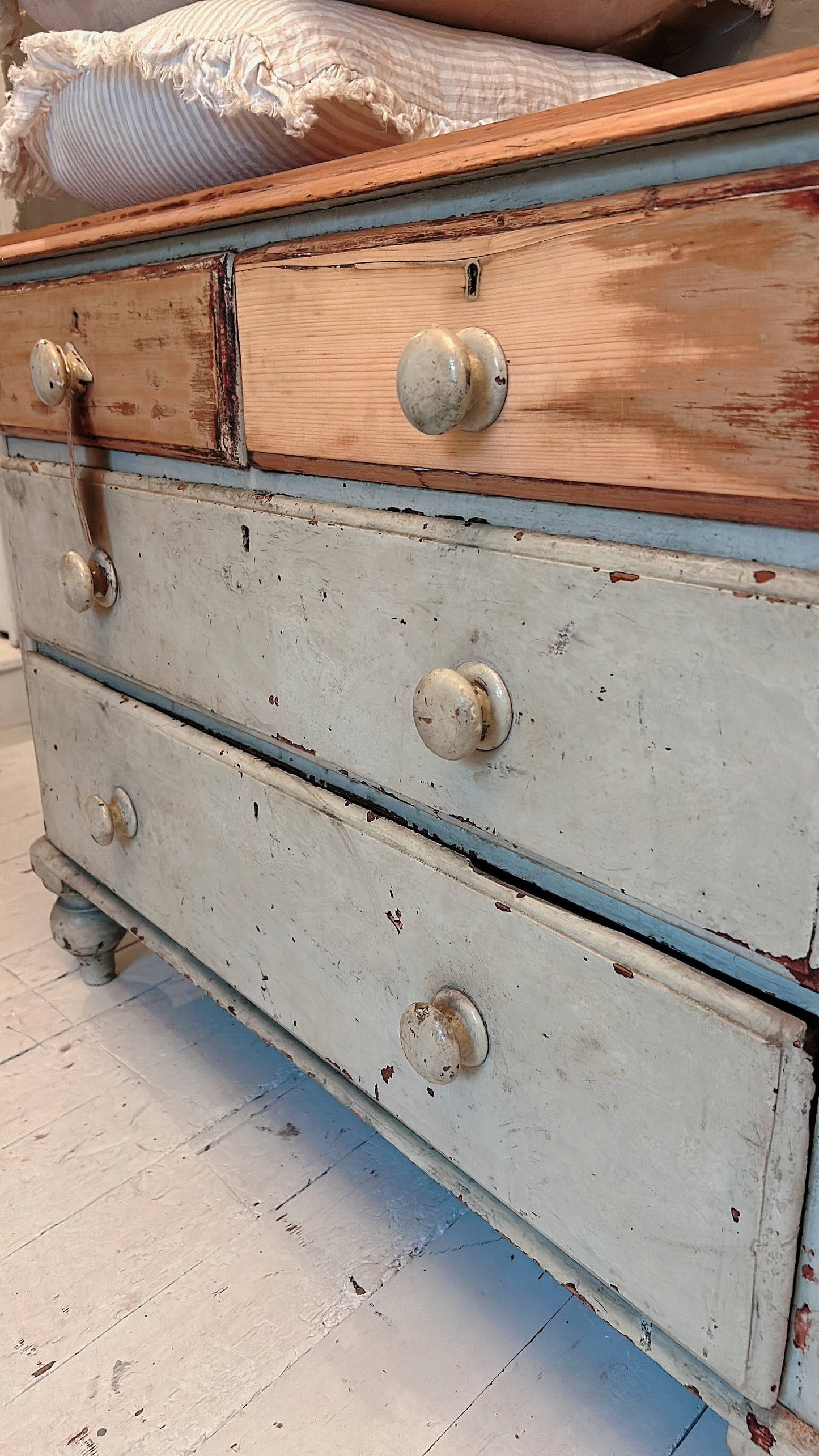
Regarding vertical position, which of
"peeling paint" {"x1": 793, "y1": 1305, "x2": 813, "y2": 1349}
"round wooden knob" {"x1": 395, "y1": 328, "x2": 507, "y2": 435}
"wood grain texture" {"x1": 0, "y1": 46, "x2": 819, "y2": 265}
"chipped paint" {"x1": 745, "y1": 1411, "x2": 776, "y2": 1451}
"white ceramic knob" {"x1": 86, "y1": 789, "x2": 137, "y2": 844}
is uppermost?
"wood grain texture" {"x1": 0, "y1": 46, "x2": 819, "y2": 265}

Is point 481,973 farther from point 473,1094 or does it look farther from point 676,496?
point 676,496

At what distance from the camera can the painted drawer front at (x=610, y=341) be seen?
0.36 meters

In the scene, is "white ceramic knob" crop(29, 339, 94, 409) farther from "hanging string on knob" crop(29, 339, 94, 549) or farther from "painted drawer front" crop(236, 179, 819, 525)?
"painted drawer front" crop(236, 179, 819, 525)

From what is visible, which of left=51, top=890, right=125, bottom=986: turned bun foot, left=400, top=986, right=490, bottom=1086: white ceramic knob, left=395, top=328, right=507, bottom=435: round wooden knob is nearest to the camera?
left=395, top=328, right=507, bottom=435: round wooden knob

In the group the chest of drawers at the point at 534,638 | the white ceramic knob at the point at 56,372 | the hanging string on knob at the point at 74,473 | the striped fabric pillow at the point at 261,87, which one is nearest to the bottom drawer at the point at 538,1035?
the chest of drawers at the point at 534,638

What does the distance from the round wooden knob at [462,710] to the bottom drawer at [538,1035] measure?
0.30 feet

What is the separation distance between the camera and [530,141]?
16.1 inches

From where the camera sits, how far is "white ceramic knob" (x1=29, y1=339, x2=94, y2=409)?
2.38 ft

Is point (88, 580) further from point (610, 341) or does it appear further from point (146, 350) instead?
point (610, 341)

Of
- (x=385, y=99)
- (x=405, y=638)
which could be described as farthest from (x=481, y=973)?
(x=385, y=99)

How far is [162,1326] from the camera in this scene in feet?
2.32

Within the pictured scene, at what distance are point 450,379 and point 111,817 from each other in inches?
22.7

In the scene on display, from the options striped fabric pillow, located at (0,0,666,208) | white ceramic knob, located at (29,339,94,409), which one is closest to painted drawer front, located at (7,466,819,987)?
white ceramic knob, located at (29,339,94,409)

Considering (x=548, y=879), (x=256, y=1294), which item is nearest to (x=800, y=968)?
(x=548, y=879)
